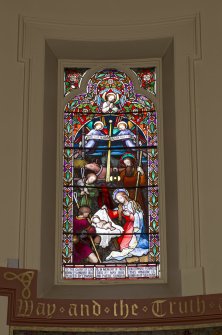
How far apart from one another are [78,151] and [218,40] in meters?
2.03

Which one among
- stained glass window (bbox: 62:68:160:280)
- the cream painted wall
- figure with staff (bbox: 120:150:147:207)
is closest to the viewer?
the cream painted wall

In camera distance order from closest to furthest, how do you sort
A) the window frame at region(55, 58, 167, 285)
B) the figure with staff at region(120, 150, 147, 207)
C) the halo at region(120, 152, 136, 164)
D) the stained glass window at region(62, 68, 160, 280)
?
the window frame at region(55, 58, 167, 285) → the stained glass window at region(62, 68, 160, 280) → the figure with staff at region(120, 150, 147, 207) → the halo at region(120, 152, 136, 164)

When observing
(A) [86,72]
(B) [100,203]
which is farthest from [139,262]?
(A) [86,72]

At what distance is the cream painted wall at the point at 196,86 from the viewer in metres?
9.83

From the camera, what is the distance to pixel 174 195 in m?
10.3

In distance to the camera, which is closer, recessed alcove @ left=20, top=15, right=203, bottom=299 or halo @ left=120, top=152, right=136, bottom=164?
recessed alcove @ left=20, top=15, right=203, bottom=299

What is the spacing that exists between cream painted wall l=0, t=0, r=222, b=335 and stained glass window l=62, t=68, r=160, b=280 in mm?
791

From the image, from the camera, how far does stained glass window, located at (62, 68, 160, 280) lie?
10.4m

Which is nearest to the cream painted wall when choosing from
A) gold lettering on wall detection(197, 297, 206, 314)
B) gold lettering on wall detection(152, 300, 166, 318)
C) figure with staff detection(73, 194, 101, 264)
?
gold lettering on wall detection(197, 297, 206, 314)

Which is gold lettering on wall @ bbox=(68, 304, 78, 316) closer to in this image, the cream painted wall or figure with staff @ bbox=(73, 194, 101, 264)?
the cream painted wall

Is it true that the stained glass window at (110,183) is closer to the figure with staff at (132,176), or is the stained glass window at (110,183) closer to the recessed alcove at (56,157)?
the figure with staff at (132,176)

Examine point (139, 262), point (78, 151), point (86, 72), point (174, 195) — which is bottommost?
point (139, 262)

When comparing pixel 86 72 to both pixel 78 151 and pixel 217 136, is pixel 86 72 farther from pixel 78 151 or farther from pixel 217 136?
pixel 217 136

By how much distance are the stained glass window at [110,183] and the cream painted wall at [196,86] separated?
791 millimetres
